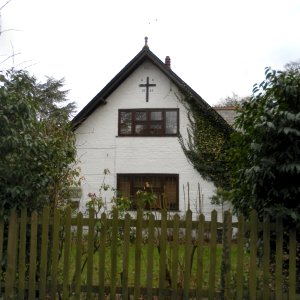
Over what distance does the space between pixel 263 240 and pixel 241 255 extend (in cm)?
32

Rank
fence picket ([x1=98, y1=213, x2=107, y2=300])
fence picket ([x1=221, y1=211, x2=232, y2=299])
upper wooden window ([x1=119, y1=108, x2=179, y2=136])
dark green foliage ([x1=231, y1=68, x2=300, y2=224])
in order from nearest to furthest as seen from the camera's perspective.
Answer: dark green foliage ([x1=231, y1=68, x2=300, y2=224]) → fence picket ([x1=221, y1=211, x2=232, y2=299]) → fence picket ([x1=98, y1=213, x2=107, y2=300]) → upper wooden window ([x1=119, y1=108, x2=179, y2=136])

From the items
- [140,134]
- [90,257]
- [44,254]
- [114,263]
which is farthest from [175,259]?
[140,134]

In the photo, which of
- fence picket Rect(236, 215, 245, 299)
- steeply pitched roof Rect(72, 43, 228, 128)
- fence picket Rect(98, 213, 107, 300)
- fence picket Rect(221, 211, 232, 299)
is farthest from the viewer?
steeply pitched roof Rect(72, 43, 228, 128)

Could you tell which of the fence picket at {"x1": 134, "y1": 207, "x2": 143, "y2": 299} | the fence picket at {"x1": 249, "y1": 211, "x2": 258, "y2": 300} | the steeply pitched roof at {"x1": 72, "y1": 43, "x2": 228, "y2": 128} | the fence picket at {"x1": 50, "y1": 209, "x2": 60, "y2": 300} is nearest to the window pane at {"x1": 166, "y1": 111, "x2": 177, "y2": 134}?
the steeply pitched roof at {"x1": 72, "y1": 43, "x2": 228, "y2": 128}

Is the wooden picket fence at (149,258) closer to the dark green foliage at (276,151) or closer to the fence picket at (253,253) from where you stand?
the fence picket at (253,253)

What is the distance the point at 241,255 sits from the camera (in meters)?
5.64

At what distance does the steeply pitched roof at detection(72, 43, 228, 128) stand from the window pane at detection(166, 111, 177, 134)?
108cm

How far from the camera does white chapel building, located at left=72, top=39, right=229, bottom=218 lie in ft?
63.0

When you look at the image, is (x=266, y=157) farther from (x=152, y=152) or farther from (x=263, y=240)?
(x=152, y=152)

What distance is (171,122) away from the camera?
19547 mm

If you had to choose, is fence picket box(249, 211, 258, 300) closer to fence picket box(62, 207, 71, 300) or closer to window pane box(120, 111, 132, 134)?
fence picket box(62, 207, 71, 300)

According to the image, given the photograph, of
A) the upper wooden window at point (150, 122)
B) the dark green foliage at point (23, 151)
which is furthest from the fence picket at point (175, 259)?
the upper wooden window at point (150, 122)

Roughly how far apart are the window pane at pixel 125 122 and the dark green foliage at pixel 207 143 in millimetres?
2254

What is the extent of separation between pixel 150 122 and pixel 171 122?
0.86 metres
